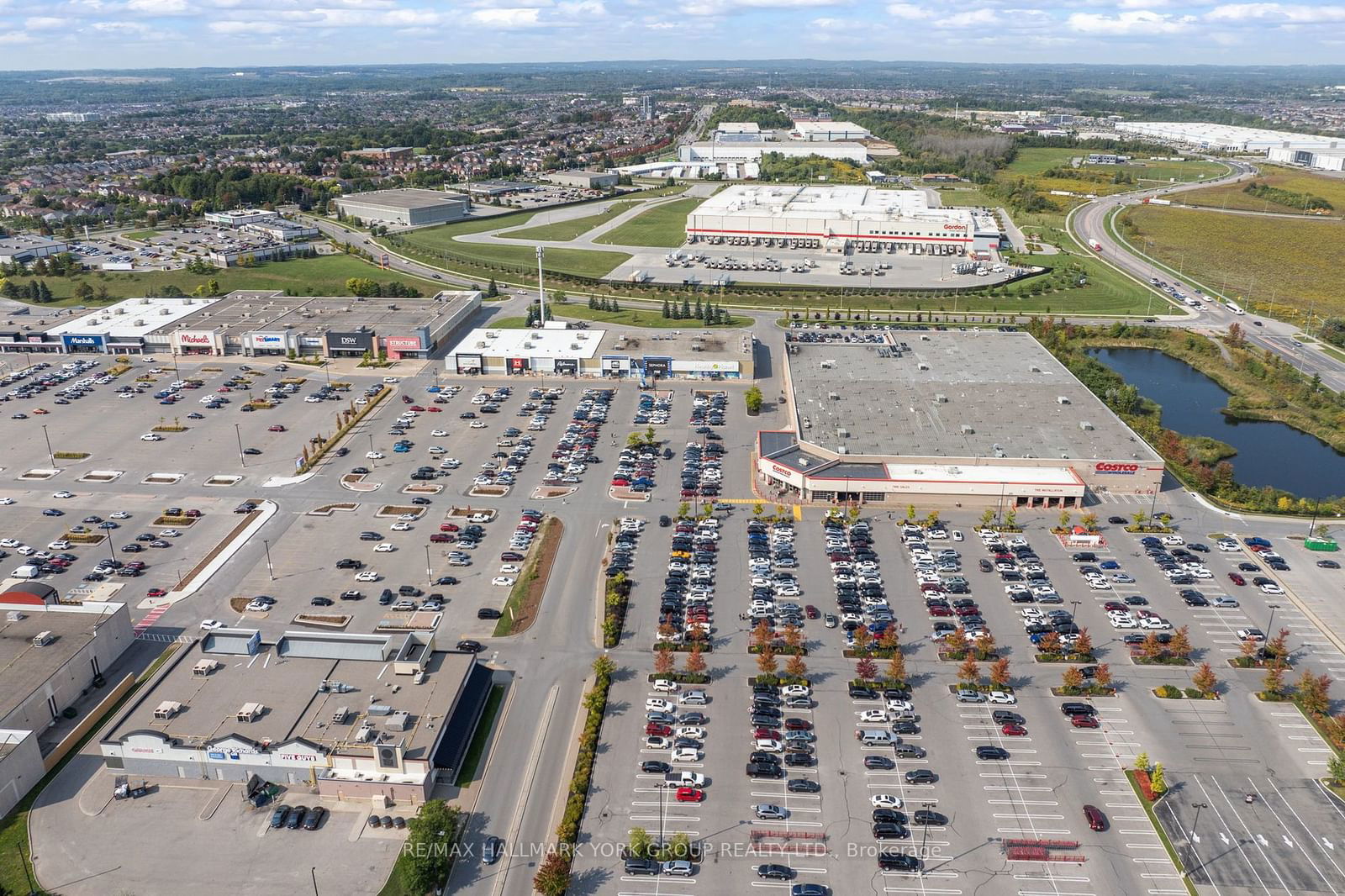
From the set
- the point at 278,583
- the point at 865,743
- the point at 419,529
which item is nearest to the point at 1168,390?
the point at 865,743

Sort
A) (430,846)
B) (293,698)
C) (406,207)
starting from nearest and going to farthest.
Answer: (430,846)
(293,698)
(406,207)

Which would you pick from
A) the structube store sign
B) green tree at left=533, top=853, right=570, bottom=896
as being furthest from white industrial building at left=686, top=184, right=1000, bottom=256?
green tree at left=533, top=853, right=570, bottom=896

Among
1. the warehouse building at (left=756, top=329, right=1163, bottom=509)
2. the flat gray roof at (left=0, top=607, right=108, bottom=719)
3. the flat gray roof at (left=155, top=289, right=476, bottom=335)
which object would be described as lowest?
the flat gray roof at (left=0, top=607, right=108, bottom=719)

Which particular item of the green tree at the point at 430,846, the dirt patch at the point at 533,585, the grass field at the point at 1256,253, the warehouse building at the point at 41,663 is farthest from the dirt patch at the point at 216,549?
the grass field at the point at 1256,253

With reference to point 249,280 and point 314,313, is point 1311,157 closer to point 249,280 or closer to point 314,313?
point 314,313

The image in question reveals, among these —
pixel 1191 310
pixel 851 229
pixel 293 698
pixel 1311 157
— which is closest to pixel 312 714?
pixel 293 698

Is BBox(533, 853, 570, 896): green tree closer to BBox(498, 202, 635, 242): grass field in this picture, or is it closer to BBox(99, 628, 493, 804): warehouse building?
BBox(99, 628, 493, 804): warehouse building

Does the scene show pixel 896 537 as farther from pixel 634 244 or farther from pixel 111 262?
pixel 111 262

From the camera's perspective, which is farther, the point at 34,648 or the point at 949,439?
the point at 949,439
